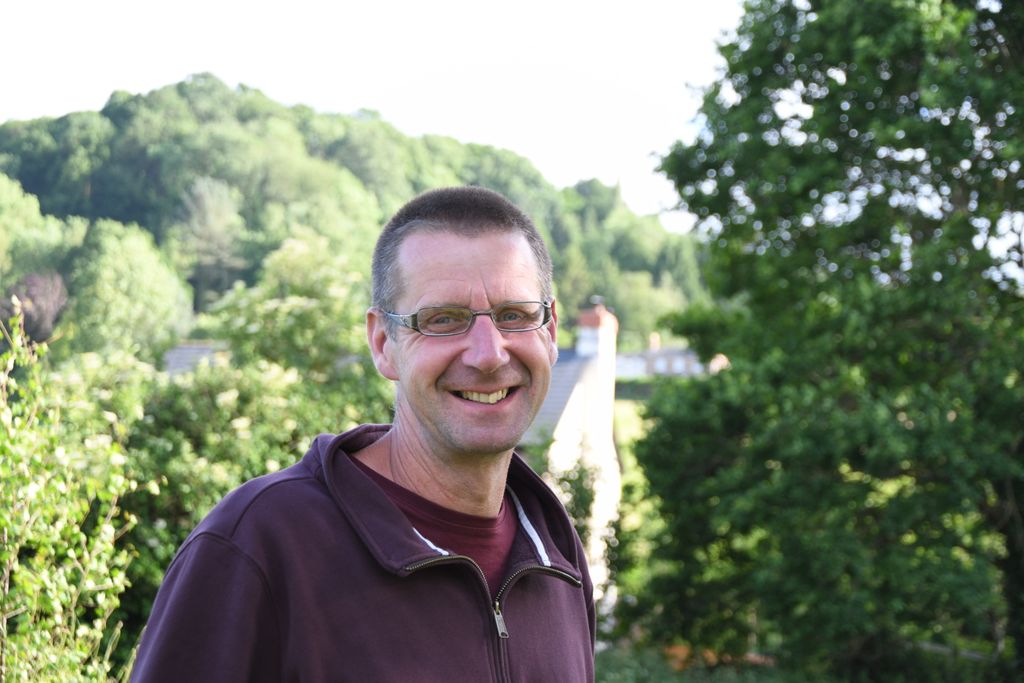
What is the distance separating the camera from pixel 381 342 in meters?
1.66

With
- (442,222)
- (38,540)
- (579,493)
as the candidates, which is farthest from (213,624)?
(579,493)

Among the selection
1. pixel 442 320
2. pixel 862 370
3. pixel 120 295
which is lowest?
pixel 862 370

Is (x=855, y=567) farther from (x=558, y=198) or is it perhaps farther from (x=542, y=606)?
(x=558, y=198)

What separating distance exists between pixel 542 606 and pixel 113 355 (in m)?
9.20

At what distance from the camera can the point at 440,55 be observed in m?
27.9

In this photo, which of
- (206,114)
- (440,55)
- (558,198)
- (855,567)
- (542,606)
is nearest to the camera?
(542,606)

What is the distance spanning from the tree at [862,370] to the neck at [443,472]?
8.31 metres

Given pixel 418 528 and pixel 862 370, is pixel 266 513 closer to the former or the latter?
pixel 418 528

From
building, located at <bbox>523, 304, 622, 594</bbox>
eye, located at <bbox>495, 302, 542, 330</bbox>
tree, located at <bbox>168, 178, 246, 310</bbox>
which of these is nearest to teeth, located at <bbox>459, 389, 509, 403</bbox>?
eye, located at <bbox>495, 302, 542, 330</bbox>

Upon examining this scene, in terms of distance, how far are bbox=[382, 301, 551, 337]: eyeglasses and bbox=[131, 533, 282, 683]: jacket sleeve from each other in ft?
1.37

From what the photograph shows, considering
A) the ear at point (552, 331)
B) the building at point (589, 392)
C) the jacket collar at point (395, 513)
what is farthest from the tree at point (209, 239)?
the ear at point (552, 331)

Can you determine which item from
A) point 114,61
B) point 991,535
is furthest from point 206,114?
point 991,535

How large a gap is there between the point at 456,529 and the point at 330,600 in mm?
278

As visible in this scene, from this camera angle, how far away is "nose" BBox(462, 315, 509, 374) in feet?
5.07
